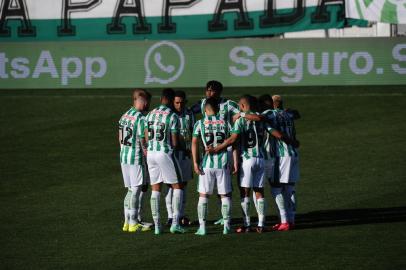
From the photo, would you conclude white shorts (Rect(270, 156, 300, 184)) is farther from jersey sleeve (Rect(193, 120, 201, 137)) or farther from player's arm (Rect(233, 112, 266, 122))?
jersey sleeve (Rect(193, 120, 201, 137))

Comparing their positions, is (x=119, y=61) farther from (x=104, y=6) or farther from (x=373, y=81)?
(x=373, y=81)

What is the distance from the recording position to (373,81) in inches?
1227

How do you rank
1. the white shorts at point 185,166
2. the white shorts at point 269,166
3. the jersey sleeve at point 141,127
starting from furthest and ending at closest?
the white shorts at point 185,166, the white shorts at point 269,166, the jersey sleeve at point 141,127

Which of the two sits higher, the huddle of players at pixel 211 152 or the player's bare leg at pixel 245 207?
the huddle of players at pixel 211 152

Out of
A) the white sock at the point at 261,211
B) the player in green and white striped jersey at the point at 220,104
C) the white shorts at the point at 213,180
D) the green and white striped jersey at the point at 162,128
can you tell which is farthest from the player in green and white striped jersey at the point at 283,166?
the green and white striped jersey at the point at 162,128

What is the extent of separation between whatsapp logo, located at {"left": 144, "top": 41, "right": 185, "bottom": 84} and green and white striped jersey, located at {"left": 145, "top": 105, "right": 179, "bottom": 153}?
1628cm

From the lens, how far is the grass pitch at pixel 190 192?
14023 millimetres

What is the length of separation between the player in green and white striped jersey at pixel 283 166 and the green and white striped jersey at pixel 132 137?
2.08 metres

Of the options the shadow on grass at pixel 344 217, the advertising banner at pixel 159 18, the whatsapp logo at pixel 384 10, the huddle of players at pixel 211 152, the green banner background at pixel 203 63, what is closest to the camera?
the huddle of players at pixel 211 152

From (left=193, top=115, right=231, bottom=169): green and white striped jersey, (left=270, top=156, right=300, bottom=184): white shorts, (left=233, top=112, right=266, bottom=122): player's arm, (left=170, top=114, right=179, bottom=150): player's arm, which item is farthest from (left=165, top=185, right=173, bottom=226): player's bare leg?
(left=233, top=112, right=266, bottom=122): player's arm

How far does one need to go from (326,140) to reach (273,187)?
978 centimetres

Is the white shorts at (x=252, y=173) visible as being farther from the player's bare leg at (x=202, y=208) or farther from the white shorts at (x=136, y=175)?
the white shorts at (x=136, y=175)

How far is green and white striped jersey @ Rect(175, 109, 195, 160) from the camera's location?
53.0ft

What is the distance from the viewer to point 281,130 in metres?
15.9
